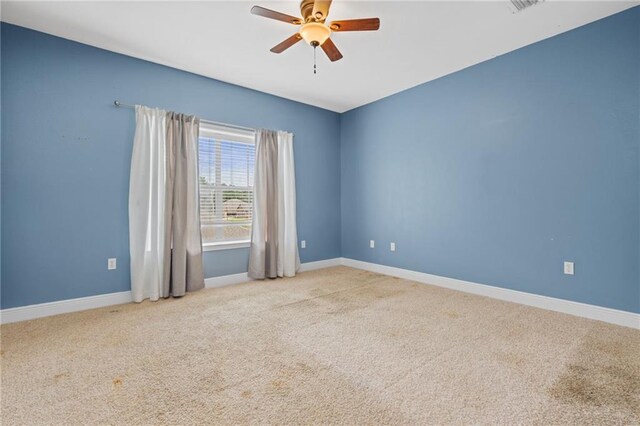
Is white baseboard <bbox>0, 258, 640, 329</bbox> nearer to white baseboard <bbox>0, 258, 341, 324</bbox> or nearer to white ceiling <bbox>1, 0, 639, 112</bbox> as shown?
white baseboard <bbox>0, 258, 341, 324</bbox>

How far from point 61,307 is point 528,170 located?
4875 millimetres

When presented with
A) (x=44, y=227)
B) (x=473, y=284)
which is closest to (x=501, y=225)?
(x=473, y=284)

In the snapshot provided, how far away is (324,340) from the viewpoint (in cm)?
228

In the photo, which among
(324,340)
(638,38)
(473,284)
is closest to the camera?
(324,340)

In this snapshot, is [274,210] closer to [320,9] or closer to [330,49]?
[330,49]

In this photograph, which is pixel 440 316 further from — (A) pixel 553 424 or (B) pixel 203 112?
(B) pixel 203 112

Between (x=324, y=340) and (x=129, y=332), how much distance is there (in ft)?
5.29

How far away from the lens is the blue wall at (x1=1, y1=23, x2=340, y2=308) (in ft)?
8.70

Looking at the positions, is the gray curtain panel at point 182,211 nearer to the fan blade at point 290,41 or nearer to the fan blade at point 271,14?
the fan blade at point 290,41

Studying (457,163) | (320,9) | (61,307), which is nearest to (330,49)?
(320,9)

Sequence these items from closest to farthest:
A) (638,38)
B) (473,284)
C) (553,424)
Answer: (553,424), (638,38), (473,284)

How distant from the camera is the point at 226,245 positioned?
3.92m

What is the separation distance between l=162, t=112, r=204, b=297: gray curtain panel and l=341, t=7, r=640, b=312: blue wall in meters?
2.67

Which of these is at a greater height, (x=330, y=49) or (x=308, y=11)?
(x=308, y=11)
